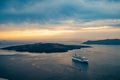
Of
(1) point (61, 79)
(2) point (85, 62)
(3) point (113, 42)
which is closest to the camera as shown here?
(1) point (61, 79)

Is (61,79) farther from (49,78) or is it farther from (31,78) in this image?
(31,78)

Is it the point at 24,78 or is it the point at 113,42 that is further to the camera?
the point at 113,42

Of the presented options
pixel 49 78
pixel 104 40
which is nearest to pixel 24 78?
pixel 49 78

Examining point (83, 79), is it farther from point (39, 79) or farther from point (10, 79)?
point (10, 79)

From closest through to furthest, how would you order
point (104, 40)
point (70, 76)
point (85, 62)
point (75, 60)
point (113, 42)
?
1. point (70, 76)
2. point (85, 62)
3. point (75, 60)
4. point (113, 42)
5. point (104, 40)

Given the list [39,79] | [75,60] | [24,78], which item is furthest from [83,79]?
[75,60]

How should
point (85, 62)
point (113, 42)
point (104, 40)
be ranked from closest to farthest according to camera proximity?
point (85, 62) → point (113, 42) → point (104, 40)

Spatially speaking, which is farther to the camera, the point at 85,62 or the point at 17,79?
the point at 85,62

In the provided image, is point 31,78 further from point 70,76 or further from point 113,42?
point 113,42

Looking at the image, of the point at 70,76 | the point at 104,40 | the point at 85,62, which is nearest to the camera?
the point at 70,76
